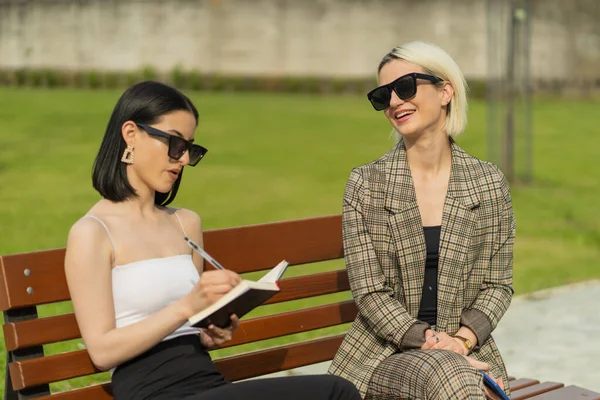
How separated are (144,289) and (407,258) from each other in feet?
3.73

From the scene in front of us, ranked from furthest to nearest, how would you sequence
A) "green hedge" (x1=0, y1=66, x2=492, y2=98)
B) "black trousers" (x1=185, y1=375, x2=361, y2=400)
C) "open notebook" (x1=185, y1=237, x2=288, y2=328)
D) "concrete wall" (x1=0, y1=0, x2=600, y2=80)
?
"concrete wall" (x1=0, y1=0, x2=600, y2=80)
"green hedge" (x1=0, y1=66, x2=492, y2=98)
"black trousers" (x1=185, y1=375, x2=361, y2=400)
"open notebook" (x1=185, y1=237, x2=288, y2=328)

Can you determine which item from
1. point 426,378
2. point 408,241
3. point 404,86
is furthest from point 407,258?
point 404,86

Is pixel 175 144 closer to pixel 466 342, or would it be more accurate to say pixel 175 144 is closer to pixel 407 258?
pixel 407 258

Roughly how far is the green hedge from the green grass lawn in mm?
4541

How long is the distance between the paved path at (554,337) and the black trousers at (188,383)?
2.77 m

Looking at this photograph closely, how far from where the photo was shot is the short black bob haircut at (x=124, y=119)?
3615mm

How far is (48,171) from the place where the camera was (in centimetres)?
1705

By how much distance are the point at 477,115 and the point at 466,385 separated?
24277mm

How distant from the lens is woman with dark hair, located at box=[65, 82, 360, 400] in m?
3.38

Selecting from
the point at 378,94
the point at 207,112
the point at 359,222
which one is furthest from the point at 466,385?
the point at 207,112

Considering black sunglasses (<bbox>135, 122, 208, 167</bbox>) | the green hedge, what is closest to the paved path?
black sunglasses (<bbox>135, 122, 208, 167</bbox>)

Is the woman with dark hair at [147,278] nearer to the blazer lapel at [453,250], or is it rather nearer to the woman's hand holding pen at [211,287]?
the woman's hand holding pen at [211,287]

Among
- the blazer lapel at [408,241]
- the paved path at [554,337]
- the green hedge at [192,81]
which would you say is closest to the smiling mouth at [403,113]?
the blazer lapel at [408,241]

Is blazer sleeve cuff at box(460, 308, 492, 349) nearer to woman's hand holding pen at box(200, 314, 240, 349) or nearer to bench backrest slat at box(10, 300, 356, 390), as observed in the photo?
bench backrest slat at box(10, 300, 356, 390)
